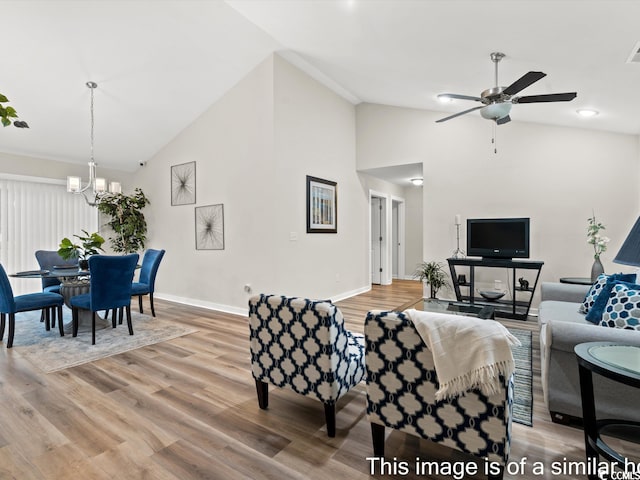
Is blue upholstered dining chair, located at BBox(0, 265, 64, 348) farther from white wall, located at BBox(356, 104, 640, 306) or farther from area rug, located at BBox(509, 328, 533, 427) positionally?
white wall, located at BBox(356, 104, 640, 306)

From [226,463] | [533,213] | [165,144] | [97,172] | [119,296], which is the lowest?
[226,463]

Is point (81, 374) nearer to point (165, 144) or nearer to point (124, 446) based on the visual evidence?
point (124, 446)

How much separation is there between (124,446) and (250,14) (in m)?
4.13

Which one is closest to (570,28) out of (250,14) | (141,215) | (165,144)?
(250,14)

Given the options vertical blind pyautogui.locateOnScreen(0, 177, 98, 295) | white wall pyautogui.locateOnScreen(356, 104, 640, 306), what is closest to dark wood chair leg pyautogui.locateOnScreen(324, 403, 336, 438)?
white wall pyautogui.locateOnScreen(356, 104, 640, 306)

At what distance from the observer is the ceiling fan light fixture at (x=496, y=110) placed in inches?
128

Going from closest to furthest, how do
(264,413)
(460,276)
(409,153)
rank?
(264,413) → (460,276) → (409,153)

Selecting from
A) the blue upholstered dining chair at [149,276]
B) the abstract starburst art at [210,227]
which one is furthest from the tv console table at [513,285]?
the blue upholstered dining chair at [149,276]

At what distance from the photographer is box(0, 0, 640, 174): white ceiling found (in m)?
2.58

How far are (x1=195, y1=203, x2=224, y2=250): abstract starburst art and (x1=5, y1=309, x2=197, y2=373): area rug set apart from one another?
1349 mm

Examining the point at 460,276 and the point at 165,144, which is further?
the point at 165,144

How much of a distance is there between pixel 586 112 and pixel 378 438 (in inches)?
172

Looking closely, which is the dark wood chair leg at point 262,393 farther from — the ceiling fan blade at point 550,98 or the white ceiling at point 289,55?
the ceiling fan blade at point 550,98

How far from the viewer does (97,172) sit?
654 cm
